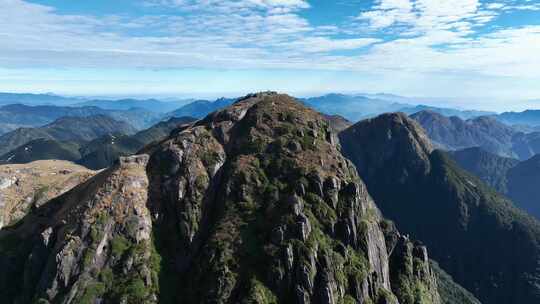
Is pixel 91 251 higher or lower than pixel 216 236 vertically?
lower

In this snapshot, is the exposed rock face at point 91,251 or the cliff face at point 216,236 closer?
the exposed rock face at point 91,251

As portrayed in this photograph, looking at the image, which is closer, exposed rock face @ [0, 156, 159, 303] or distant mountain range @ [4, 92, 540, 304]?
exposed rock face @ [0, 156, 159, 303]

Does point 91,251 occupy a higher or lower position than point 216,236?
lower

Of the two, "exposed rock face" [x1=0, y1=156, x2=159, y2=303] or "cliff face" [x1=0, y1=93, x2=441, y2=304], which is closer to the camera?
"exposed rock face" [x1=0, y1=156, x2=159, y2=303]

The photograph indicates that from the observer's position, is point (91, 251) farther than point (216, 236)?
No

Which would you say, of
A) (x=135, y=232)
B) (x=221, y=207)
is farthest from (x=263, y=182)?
(x=135, y=232)

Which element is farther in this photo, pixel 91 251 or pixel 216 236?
pixel 216 236

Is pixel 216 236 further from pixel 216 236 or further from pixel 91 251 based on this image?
pixel 91 251

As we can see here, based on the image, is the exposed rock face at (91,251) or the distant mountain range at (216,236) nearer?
the exposed rock face at (91,251)

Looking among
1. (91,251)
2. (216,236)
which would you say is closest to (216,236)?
(216,236)
